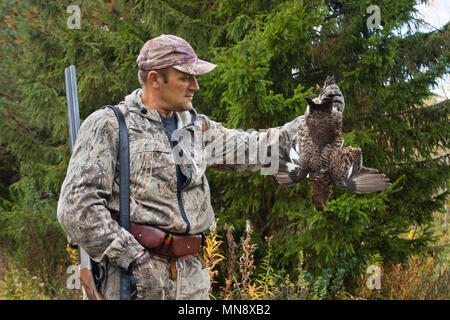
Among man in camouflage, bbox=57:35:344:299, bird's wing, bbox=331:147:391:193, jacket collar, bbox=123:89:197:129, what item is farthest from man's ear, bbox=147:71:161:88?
bird's wing, bbox=331:147:391:193

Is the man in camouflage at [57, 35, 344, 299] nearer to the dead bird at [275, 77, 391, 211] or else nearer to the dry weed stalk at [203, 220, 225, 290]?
the dead bird at [275, 77, 391, 211]

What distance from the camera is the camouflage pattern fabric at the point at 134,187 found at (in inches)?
86.7

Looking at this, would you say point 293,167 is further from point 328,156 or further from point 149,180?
point 149,180

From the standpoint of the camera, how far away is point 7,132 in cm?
768

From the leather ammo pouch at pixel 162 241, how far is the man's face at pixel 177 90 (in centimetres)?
64

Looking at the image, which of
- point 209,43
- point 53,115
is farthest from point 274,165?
point 53,115

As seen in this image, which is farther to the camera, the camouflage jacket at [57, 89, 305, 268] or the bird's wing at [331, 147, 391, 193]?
the bird's wing at [331, 147, 391, 193]

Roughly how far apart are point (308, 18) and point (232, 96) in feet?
3.79

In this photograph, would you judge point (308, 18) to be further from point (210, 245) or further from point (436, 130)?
point (210, 245)

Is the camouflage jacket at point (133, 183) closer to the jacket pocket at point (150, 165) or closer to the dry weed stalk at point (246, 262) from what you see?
the jacket pocket at point (150, 165)

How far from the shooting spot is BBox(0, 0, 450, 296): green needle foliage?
5035 millimetres

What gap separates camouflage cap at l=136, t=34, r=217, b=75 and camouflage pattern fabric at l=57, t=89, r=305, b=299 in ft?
0.70

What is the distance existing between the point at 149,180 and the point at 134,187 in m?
0.08

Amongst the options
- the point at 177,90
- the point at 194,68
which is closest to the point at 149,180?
the point at 177,90
